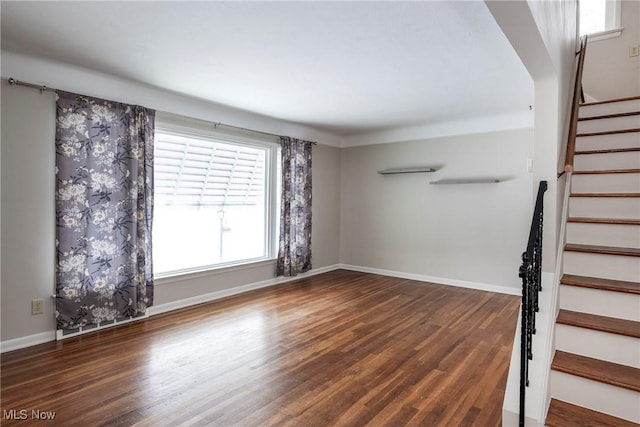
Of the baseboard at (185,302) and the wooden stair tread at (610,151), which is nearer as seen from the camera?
the wooden stair tread at (610,151)

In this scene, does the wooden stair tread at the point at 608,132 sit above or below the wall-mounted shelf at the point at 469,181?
above

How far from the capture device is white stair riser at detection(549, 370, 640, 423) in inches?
64.8

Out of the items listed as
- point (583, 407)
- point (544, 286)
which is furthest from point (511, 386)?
point (544, 286)

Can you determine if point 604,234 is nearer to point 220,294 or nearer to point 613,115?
point 613,115

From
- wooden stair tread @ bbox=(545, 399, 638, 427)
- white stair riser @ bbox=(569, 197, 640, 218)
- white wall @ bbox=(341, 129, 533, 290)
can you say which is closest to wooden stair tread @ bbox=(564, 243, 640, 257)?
white stair riser @ bbox=(569, 197, 640, 218)

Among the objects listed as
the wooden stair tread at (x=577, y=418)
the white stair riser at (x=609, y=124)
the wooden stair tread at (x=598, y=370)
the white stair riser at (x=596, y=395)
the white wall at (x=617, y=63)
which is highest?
the white wall at (x=617, y=63)

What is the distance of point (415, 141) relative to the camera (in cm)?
554

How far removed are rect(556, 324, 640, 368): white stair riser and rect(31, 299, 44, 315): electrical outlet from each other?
152 inches

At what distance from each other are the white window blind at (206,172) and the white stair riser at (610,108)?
3778mm

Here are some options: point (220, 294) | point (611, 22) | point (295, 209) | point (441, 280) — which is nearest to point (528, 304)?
point (220, 294)

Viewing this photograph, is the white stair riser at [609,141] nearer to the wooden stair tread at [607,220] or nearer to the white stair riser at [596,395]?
the wooden stair tread at [607,220]

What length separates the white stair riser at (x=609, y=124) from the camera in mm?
2992

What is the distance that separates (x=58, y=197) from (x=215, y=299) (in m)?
2.05

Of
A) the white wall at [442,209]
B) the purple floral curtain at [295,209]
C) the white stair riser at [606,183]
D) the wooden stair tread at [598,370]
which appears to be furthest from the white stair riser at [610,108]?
the purple floral curtain at [295,209]
